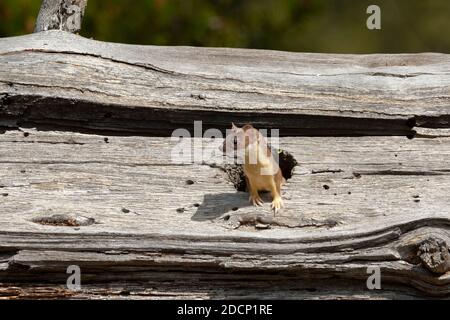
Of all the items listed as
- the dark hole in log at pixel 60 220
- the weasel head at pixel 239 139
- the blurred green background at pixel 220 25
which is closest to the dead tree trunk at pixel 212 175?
the dark hole in log at pixel 60 220

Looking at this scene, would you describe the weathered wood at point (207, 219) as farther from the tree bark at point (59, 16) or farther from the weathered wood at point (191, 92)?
the tree bark at point (59, 16)

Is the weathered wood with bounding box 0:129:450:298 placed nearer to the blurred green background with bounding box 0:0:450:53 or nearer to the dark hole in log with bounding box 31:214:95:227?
the dark hole in log with bounding box 31:214:95:227

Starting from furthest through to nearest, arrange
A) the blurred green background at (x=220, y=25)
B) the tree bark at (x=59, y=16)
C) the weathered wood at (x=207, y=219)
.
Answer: the blurred green background at (x=220, y=25), the tree bark at (x=59, y=16), the weathered wood at (x=207, y=219)

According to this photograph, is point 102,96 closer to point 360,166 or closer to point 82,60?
point 82,60

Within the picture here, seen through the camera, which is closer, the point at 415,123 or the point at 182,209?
the point at 182,209

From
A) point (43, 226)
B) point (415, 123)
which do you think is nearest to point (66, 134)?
point (43, 226)

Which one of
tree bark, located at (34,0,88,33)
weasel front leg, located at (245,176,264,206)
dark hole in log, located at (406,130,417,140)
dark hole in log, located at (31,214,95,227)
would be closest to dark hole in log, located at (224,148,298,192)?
weasel front leg, located at (245,176,264,206)
